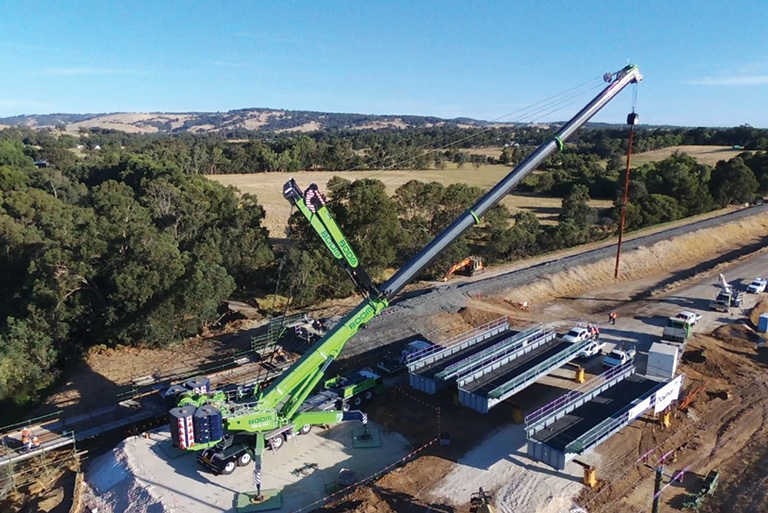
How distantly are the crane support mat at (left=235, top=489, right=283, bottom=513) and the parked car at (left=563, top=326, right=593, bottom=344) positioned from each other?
17.7 metres

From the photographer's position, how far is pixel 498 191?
2158cm

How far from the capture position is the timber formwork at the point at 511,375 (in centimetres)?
2242

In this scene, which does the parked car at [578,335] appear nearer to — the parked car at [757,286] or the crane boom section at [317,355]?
the crane boom section at [317,355]

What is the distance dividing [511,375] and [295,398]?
9.59 metres

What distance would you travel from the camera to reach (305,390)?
69.2 feet

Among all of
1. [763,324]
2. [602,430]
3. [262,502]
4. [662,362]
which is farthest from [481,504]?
[763,324]

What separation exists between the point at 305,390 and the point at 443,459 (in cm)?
585

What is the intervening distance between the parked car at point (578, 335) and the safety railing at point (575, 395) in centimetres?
432

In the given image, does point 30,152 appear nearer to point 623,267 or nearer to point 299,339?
point 299,339

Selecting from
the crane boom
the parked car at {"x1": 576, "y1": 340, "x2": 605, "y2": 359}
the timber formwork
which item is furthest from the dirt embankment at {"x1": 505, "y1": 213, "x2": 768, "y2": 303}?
the crane boom

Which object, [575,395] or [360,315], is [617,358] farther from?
[360,315]

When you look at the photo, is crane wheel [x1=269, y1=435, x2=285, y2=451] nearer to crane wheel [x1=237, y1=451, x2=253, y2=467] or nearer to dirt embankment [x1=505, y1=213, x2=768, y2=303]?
crane wheel [x1=237, y1=451, x2=253, y2=467]

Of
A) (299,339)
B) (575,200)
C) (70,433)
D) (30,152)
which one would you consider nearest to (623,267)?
(575,200)

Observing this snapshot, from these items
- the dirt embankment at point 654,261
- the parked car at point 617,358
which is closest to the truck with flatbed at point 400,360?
the parked car at point 617,358
